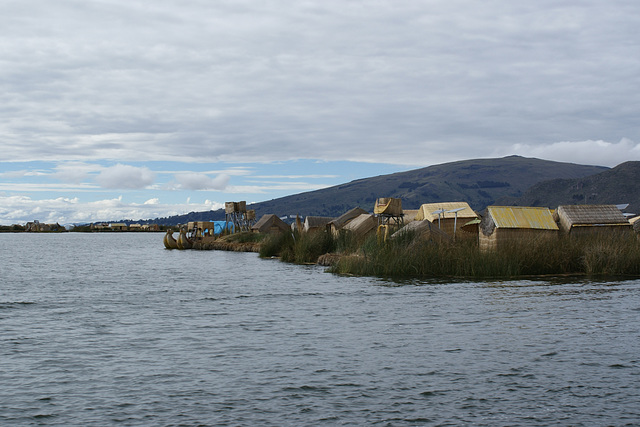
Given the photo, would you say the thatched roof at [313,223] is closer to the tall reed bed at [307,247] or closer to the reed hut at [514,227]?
the tall reed bed at [307,247]

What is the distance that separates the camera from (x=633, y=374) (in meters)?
11.4

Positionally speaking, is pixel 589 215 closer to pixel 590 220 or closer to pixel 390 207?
pixel 590 220

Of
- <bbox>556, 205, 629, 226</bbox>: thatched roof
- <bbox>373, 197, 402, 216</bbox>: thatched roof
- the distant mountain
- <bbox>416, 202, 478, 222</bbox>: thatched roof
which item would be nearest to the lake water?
<bbox>556, 205, 629, 226</bbox>: thatched roof

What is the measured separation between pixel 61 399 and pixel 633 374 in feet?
31.8

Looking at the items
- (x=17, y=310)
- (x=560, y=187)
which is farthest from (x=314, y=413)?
(x=560, y=187)

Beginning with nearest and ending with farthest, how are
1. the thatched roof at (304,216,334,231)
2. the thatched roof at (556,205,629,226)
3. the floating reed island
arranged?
the floating reed island
the thatched roof at (556,205,629,226)
the thatched roof at (304,216,334,231)

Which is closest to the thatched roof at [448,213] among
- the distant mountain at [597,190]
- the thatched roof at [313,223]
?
the thatched roof at [313,223]

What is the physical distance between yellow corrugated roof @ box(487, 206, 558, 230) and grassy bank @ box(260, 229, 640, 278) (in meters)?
1.43

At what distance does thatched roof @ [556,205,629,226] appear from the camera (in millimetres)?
32812

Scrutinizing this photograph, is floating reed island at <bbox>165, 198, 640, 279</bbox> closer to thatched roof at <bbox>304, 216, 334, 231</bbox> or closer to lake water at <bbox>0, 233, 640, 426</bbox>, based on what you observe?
lake water at <bbox>0, 233, 640, 426</bbox>

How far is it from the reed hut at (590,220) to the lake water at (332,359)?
892 cm

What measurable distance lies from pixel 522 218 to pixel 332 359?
20734 millimetres

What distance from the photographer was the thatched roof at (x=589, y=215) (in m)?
32.8

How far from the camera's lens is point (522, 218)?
3122cm
